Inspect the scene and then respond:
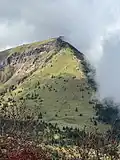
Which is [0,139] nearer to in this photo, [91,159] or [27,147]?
[27,147]

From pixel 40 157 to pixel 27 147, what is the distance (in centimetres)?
95

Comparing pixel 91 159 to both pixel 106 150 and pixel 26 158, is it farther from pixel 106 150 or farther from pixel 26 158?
pixel 26 158

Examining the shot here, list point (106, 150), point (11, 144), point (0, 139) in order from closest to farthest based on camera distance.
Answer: point (11, 144) < point (0, 139) < point (106, 150)

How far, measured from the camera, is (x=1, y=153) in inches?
659

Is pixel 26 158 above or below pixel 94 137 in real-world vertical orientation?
below

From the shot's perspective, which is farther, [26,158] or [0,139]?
[0,139]

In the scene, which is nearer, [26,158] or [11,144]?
[26,158]

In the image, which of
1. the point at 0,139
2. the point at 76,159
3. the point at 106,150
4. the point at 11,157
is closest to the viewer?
the point at 11,157

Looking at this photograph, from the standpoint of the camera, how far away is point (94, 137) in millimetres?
24719

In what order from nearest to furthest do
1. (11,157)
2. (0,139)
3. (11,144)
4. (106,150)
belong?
(11,157) < (11,144) < (0,139) < (106,150)

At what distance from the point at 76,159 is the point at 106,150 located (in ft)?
9.99

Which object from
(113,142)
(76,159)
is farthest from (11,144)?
(113,142)

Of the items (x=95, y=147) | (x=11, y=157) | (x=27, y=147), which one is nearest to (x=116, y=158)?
(x=95, y=147)

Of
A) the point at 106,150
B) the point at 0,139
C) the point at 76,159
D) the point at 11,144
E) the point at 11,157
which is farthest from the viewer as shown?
the point at 106,150
